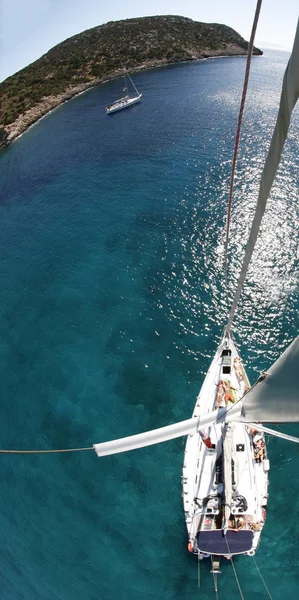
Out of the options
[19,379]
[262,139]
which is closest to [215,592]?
[19,379]

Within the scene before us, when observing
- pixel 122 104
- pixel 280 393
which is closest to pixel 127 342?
→ pixel 280 393

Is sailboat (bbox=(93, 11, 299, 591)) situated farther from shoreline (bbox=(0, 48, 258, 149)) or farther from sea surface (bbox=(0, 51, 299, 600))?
shoreline (bbox=(0, 48, 258, 149))

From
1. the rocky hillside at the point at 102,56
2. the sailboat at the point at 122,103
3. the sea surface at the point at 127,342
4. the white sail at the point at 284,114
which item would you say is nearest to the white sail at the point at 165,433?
the sea surface at the point at 127,342

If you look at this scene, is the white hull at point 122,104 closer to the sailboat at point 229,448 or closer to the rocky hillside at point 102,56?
the rocky hillside at point 102,56

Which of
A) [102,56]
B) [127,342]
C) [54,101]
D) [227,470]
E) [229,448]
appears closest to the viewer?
[227,470]


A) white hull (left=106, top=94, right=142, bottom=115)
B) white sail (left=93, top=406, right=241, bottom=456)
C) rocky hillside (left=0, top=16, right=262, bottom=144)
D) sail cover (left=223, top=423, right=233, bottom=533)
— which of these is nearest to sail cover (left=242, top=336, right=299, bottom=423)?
white sail (left=93, top=406, right=241, bottom=456)

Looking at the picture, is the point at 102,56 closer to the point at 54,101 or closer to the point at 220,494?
the point at 54,101

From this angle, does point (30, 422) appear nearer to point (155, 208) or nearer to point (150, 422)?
point (150, 422)
